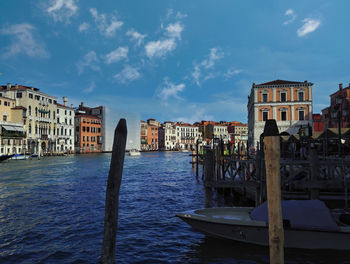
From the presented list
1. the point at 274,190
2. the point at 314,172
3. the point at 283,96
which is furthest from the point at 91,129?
the point at 274,190

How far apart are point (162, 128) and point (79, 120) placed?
129 feet

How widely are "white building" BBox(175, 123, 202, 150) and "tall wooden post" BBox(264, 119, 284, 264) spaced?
342ft

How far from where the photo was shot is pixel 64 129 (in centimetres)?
6700

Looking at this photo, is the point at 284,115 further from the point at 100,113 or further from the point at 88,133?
A: the point at 100,113

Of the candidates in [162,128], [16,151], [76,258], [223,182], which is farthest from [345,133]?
[162,128]

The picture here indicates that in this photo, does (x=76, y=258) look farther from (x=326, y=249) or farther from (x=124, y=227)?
(x=326, y=249)

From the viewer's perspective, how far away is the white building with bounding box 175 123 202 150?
4289 inches

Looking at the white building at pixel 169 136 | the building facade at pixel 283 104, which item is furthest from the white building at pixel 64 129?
the building facade at pixel 283 104

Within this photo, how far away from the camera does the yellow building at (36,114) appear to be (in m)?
55.3

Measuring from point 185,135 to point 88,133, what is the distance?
46.1 metres

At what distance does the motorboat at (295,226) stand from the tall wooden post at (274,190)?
2.22 m

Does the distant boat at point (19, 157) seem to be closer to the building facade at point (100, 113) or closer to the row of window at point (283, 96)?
the building facade at point (100, 113)

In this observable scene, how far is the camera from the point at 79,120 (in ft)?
236

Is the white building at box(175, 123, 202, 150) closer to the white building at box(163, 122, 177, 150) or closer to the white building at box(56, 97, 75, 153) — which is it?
the white building at box(163, 122, 177, 150)
